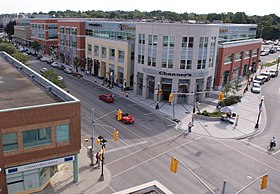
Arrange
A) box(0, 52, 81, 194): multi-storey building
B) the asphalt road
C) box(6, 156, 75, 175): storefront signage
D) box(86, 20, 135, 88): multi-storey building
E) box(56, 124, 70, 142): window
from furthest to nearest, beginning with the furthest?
1. box(86, 20, 135, 88): multi-storey building
2. the asphalt road
3. box(56, 124, 70, 142): window
4. box(6, 156, 75, 175): storefront signage
5. box(0, 52, 81, 194): multi-storey building

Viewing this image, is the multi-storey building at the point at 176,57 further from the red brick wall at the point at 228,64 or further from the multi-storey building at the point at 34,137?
the multi-storey building at the point at 34,137

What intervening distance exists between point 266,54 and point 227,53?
7214 cm

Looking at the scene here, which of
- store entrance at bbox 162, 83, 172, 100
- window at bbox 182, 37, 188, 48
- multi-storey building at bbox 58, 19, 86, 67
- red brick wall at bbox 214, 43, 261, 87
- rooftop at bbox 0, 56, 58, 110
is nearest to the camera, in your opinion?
rooftop at bbox 0, 56, 58, 110

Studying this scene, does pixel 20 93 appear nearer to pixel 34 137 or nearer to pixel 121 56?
pixel 34 137

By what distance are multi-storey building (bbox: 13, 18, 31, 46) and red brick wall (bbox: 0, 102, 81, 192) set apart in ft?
360

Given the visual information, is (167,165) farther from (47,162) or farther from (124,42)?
(124,42)

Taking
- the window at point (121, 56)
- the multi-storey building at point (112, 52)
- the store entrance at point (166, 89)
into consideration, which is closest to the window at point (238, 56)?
the store entrance at point (166, 89)

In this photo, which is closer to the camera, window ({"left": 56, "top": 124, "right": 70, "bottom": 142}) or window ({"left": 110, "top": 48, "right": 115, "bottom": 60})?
window ({"left": 56, "top": 124, "right": 70, "bottom": 142})

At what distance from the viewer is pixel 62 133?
82.3ft

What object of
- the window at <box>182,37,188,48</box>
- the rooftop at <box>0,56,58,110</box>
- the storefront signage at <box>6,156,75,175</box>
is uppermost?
the window at <box>182,37,188,48</box>

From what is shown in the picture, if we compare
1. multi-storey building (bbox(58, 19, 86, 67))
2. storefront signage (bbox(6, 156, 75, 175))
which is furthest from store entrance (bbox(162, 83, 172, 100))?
multi-storey building (bbox(58, 19, 86, 67))

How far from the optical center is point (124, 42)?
201ft

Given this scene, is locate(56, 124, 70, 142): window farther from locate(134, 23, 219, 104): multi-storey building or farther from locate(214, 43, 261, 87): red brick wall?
locate(214, 43, 261, 87): red brick wall

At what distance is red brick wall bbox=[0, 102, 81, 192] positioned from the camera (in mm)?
22484
